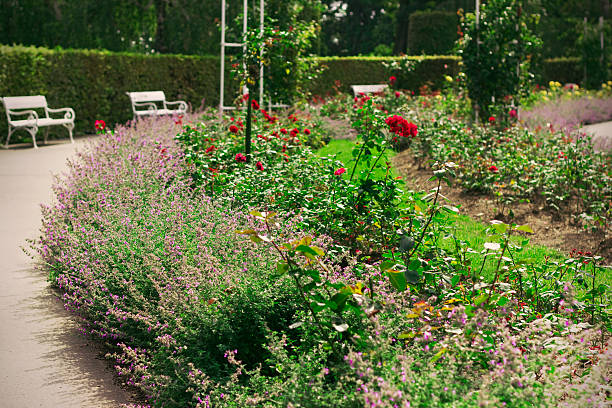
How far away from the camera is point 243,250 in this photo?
12.9 feet

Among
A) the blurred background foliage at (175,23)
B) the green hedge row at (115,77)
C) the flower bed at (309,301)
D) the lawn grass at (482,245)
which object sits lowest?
the lawn grass at (482,245)

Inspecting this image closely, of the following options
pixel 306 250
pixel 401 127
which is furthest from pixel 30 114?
pixel 306 250

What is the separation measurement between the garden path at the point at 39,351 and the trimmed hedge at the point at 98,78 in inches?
323

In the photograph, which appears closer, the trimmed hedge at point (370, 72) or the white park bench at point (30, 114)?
the white park bench at point (30, 114)

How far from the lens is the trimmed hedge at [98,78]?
13.2 m

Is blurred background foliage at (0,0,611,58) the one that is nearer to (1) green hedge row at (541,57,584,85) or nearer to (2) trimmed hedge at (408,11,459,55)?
(2) trimmed hedge at (408,11,459,55)

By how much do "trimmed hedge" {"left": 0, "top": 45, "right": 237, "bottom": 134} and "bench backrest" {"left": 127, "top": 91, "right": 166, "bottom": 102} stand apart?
77 cm

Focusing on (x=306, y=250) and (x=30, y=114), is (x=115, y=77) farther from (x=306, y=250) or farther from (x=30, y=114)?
(x=306, y=250)

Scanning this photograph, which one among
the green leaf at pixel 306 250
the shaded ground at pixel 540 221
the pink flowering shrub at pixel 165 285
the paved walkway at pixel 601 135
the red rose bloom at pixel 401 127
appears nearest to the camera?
the green leaf at pixel 306 250

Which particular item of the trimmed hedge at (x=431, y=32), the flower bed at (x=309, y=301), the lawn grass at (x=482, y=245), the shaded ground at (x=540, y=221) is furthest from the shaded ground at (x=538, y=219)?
the trimmed hedge at (x=431, y=32)

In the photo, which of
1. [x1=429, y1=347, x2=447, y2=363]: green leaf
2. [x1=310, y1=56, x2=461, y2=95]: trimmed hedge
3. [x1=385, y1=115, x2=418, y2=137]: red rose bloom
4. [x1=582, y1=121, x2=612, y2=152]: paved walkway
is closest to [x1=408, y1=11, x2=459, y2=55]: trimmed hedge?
[x1=310, y1=56, x2=461, y2=95]: trimmed hedge

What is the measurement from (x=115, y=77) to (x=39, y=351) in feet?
42.6

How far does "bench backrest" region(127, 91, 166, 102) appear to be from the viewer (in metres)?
15.1

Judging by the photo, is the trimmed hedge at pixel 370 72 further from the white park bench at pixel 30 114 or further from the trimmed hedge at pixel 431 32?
the white park bench at pixel 30 114
